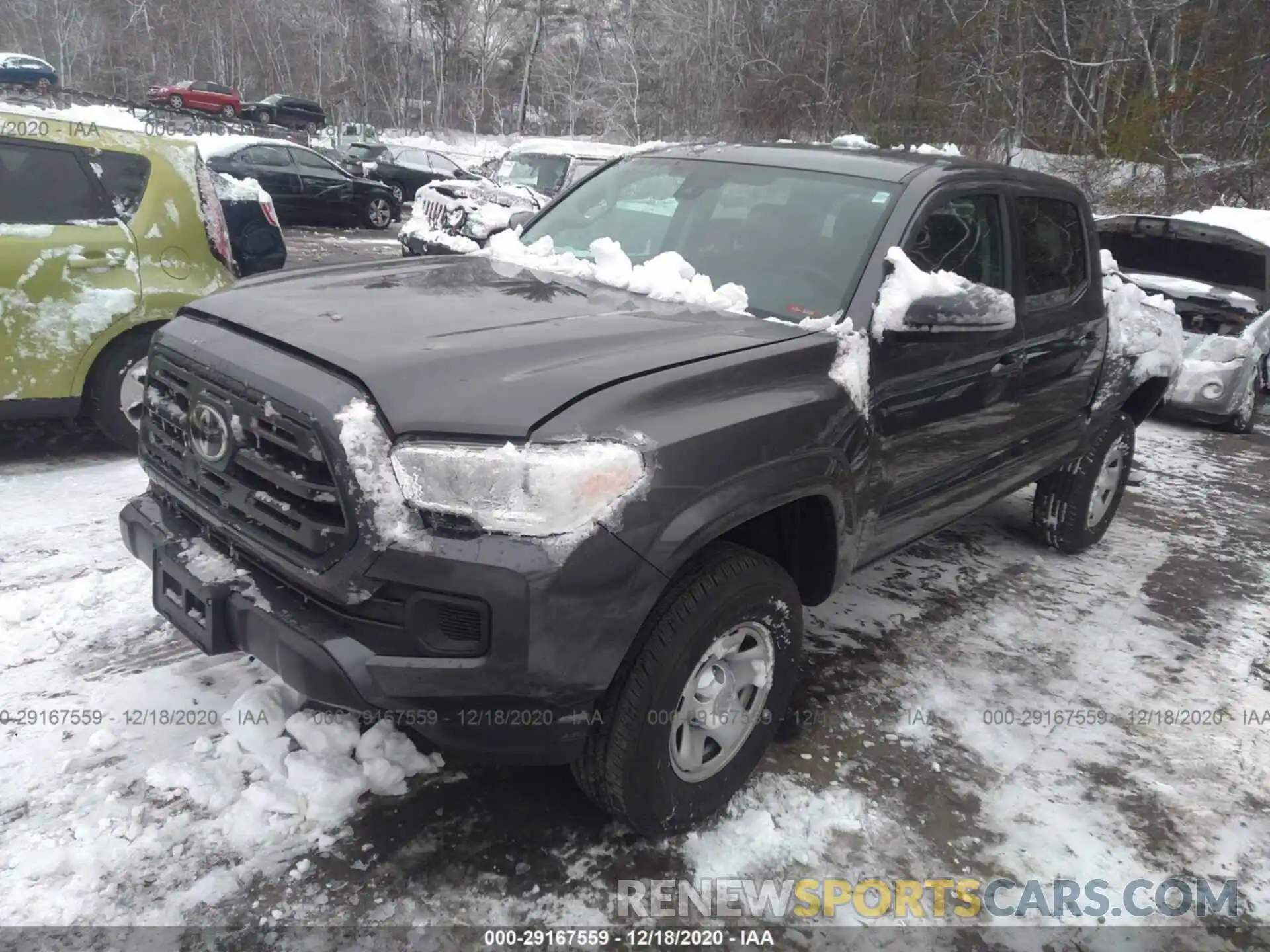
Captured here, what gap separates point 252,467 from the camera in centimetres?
228

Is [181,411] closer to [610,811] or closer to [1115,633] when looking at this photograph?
[610,811]

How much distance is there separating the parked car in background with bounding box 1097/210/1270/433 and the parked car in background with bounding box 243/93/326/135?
36976mm

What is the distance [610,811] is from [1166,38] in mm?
27988

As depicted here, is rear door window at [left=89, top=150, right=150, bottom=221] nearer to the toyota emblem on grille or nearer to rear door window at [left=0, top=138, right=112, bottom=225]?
rear door window at [left=0, top=138, right=112, bottom=225]

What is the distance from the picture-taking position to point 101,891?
223 cm

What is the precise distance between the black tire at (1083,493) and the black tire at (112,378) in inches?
192

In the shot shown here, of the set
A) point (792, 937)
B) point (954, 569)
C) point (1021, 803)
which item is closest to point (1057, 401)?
point (954, 569)

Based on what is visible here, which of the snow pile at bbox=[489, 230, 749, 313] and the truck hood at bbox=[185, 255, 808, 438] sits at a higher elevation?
the snow pile at bbox=[489, 230, 749, 313]

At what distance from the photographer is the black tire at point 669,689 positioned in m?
2.29

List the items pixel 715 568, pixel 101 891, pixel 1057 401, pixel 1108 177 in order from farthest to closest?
pixel 1108 177 → pixel 1057 401 → pixel 715 568 → pixel 101 891

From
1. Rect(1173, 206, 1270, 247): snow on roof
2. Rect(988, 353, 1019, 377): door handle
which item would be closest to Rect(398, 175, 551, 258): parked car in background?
Rect(988, 353, 1019, 377): door handle

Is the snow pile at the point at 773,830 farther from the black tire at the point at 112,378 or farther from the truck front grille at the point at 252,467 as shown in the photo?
the black tire at the point at 112,378

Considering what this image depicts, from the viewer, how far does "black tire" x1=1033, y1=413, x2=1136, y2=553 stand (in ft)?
16.0

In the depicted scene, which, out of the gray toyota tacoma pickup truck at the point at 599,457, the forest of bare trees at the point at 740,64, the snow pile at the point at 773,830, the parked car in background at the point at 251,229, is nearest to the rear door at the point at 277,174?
the parked car in background at the point at 251,229
